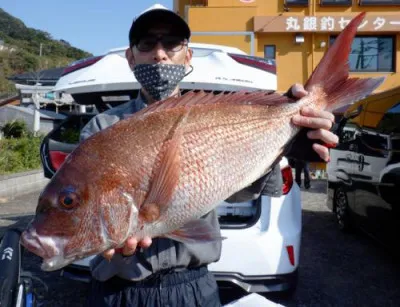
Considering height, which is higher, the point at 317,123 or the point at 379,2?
the point at 379,2

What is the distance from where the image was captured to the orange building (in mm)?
18328

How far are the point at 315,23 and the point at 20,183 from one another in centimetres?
1389

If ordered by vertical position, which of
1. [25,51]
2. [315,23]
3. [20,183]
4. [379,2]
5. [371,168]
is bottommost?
[20,183]

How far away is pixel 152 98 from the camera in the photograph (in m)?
2.11

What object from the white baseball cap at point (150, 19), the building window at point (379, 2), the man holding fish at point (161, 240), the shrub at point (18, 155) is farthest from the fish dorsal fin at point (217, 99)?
the building window at point (379, 2)

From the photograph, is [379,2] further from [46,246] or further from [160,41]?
[46,246]

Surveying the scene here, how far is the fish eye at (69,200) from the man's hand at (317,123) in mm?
1027

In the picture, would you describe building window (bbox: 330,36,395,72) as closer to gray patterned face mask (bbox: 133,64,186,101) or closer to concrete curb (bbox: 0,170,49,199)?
concrete curb (bbox: 0,170,49,199)

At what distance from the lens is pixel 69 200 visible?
58.0 inches

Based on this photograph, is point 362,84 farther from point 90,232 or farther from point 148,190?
point 90,232

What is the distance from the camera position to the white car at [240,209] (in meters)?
3.43

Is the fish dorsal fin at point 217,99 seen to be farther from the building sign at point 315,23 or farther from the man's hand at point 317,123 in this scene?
the building sign at point 315,23

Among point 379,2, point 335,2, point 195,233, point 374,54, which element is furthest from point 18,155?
point 379,2

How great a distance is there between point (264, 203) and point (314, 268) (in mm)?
2106
